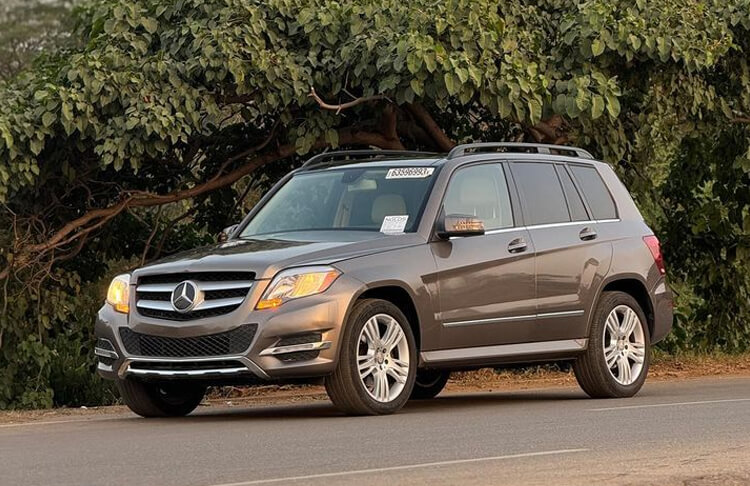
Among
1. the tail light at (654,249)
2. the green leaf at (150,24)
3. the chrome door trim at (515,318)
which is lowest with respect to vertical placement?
the chrome door trim at (515,318)

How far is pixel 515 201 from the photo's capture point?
1324 cm

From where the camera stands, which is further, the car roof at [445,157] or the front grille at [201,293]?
the car roof at [445,157]

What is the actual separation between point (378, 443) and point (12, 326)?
27.6 ft

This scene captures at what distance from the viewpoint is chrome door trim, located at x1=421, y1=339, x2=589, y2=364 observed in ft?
40.4

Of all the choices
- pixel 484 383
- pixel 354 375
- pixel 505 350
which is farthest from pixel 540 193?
pixel 484 383

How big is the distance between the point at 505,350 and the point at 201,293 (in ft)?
8.28

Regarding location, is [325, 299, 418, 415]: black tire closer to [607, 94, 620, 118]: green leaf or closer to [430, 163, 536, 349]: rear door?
[430, 163, 536, 349]: rear door

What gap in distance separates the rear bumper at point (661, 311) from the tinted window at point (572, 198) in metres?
0.93

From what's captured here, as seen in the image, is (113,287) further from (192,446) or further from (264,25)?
(264,25)

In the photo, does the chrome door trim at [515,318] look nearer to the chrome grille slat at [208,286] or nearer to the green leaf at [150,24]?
the chrome grille slat at [208,286]

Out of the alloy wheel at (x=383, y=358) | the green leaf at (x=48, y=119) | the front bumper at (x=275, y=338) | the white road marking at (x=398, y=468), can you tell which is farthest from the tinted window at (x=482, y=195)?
the green leaf at (x=48, y=119)

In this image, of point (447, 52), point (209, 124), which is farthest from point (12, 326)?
point (447, 52)

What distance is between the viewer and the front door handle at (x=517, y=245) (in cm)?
1288

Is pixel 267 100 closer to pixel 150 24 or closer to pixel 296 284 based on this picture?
pixel 150 24
